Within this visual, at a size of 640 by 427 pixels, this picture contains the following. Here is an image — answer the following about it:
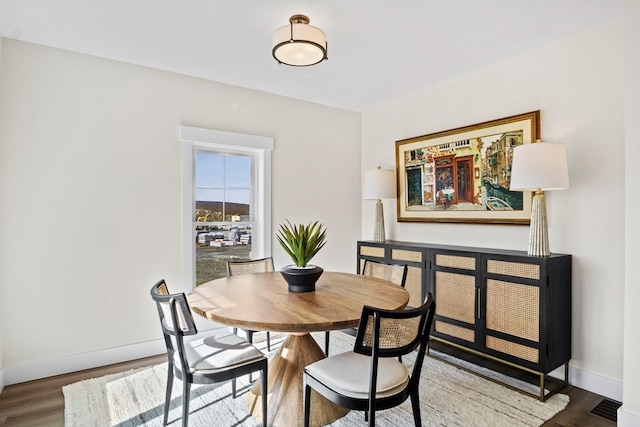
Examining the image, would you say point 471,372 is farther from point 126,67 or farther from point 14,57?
point 14,57

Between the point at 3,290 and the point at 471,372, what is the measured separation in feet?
11.9

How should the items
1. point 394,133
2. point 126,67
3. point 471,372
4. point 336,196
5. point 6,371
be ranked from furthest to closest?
point 336,196, point 394,133, point 126,67, point 471,372, point 6,371

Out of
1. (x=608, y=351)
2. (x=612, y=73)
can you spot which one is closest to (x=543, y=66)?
(x=612, y=73)

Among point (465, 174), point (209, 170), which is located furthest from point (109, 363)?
point (465, 174)

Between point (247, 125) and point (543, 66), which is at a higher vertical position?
point (543, 66)

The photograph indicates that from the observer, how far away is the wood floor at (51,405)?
2223 millimetres

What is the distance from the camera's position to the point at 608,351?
2.56 meters

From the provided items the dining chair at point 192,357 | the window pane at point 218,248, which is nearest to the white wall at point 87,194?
the window pane at point 218,248

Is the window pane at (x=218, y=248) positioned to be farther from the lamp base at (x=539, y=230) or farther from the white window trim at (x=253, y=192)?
the lamp base at (x=539, y=230)

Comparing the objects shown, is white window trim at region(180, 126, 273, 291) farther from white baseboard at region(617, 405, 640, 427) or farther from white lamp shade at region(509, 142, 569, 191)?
white baseboard at region(617, 405, 640, 427)

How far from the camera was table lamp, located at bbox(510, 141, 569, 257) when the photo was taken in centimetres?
255

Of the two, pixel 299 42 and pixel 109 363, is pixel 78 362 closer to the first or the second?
pixel 109 363

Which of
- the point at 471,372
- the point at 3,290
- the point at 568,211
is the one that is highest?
the point at 568,211

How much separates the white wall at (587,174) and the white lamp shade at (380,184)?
3.99ft
